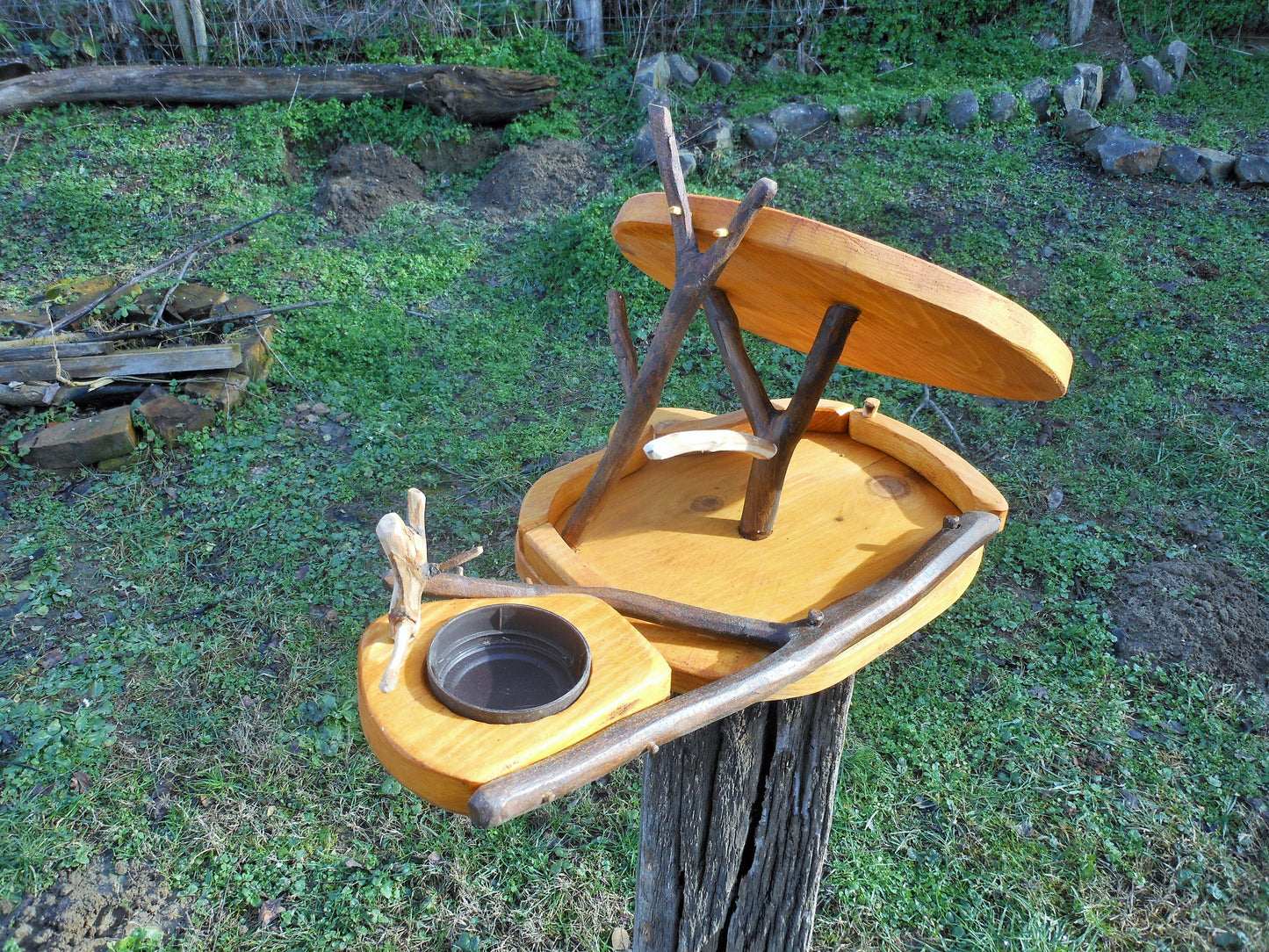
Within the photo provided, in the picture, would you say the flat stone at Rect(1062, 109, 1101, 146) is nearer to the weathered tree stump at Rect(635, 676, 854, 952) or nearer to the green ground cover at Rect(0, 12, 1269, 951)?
the green ground cover at Rect(0, 12, 1269, 951)

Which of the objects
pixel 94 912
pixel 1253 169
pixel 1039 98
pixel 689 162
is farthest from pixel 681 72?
pixel 94 912

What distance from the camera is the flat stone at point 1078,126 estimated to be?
5.61m

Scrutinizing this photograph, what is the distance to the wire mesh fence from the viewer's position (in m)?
6.86

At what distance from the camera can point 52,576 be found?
3467 mm

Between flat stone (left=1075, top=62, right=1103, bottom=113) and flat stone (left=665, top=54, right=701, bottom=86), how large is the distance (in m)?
2.61

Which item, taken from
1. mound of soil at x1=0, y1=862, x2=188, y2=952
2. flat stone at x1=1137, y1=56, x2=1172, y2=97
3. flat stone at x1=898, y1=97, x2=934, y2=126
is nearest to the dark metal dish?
mound of soil at x1=0, y1=862, x2=188, y2=952

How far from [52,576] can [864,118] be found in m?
5.29

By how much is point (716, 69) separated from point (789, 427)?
6001 millimetres

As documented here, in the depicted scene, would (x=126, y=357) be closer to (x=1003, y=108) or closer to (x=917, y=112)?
(x=917, y=112)

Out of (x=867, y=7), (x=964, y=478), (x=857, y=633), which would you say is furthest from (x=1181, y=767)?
(x=867, y=7)

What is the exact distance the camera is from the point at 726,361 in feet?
5.63

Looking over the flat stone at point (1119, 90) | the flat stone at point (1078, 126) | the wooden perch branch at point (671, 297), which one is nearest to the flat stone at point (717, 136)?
the flat stone at point (1078, 126)

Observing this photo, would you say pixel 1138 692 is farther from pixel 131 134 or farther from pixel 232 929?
pixel 131 134

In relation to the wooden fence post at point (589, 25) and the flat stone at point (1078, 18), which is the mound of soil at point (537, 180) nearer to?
the wooden fence post at point (589, 25)
